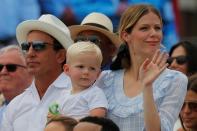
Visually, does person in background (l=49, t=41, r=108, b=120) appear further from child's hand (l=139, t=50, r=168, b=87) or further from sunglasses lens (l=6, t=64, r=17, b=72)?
sunglasses lens (l=6, t=64, r=17, b=72)

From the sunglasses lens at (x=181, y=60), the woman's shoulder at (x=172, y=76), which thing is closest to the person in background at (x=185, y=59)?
the sunglasses lens at (x=181, y=60)

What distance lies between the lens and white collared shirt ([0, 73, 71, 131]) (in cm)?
813

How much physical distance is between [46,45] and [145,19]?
118cm

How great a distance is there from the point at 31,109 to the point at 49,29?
27.7 inches

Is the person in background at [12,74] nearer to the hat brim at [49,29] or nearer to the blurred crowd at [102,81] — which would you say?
the blurred crowd at [102,81]

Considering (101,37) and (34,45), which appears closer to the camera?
(34,45)

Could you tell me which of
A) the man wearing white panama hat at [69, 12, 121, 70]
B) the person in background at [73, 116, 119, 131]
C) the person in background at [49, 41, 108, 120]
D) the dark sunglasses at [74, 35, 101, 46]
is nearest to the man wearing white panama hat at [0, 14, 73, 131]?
the dark sunglasses at [74, 35, 101, 46]

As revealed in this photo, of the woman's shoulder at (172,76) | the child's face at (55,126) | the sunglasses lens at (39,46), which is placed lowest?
the child's face at (55,126)

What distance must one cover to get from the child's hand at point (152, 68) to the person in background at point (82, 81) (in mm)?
533

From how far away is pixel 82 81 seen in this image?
774 cm

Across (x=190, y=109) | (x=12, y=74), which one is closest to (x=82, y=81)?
(x=190, y=109)

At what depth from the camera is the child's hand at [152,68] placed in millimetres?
7066

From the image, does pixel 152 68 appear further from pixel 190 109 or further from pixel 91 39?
pixel 91 39

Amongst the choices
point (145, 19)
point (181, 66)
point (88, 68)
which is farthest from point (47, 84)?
point (181, 66)
